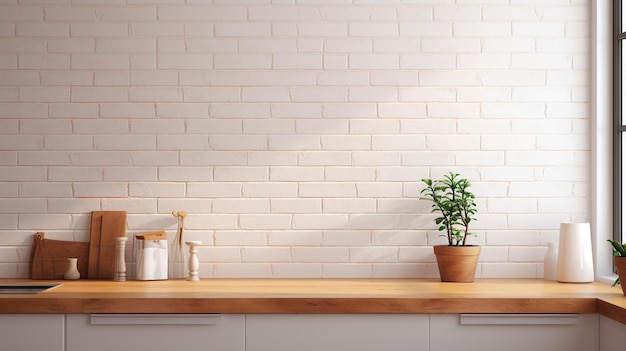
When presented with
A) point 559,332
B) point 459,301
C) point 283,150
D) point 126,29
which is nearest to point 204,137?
point 283,150

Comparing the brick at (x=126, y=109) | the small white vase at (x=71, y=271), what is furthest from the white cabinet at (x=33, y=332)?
the brick at (x=126, y=109)

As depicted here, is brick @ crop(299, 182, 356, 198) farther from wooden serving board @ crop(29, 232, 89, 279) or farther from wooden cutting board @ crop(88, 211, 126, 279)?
wooden serving board @ crop(29, 232, 89, 279)

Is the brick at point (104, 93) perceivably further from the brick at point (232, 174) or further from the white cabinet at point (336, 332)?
the white cabinet at point (336, 332)

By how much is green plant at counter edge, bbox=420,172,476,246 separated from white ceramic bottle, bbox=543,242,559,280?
0.43 m

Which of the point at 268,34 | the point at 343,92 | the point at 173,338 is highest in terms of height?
the point at 268,34

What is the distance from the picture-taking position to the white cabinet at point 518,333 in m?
3.44

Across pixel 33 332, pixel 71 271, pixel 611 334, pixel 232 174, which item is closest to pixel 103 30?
pixel 232 174

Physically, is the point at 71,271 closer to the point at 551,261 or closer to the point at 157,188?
the point at 157,188

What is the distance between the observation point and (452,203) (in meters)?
4.03

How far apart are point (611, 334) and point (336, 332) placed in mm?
1175

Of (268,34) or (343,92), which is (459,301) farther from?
(268,34)

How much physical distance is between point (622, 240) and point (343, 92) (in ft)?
5.56

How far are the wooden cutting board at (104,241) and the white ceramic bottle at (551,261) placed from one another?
227cm

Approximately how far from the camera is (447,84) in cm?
425
